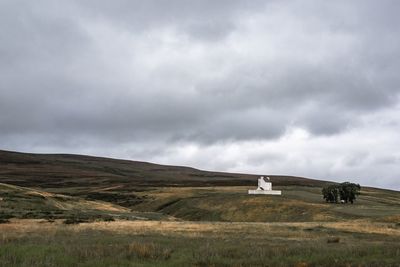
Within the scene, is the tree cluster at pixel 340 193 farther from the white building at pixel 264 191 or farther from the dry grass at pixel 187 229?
the dry grass at pixel 187 229

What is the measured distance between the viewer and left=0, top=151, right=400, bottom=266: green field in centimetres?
1806

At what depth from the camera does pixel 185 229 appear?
37.6 m

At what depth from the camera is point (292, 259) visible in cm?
1784

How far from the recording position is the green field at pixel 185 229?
18.1m

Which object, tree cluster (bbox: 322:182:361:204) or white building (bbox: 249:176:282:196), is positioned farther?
white building (bbox: 249:176:282:196)

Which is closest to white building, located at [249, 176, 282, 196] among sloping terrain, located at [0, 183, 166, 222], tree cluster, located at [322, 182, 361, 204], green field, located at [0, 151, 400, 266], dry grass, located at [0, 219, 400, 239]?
green field, located at [0, 151, 400, 266]

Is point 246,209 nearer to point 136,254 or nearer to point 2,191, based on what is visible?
point 2,191

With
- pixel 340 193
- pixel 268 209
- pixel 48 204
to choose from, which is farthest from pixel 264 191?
pixel 48 204

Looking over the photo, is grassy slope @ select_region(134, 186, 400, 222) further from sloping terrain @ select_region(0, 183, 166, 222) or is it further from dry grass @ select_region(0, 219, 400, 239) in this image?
dry grass @ select_region(0, 219, 400, 239)

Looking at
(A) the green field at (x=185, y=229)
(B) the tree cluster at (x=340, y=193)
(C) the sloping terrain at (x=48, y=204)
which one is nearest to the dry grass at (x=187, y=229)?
(A) the green field at (x=185, y=229)

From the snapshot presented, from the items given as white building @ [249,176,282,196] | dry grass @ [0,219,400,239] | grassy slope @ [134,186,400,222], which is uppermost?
white building @ [249,176,282,196]

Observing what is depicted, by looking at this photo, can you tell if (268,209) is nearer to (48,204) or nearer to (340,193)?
(340,193)

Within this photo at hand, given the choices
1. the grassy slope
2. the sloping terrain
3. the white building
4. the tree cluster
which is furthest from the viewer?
the white building

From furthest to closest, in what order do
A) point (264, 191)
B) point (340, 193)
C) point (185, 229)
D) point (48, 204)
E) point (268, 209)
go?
point (264, 191), point (340, 193), point (48, 204), point (268, 209), point (185, 229)
